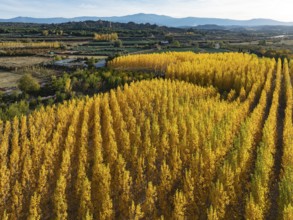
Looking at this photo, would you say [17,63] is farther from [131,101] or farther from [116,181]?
[116,181]

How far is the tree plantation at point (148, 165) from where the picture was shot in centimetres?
3381

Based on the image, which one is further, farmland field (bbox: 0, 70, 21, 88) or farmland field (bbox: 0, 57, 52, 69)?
farmland field (bbox: 0, 57, 52, 69)

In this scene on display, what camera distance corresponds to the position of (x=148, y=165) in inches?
1650

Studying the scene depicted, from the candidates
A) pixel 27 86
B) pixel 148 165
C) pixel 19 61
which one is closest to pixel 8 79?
pixel 27 86

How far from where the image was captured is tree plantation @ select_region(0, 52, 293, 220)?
33812 mm

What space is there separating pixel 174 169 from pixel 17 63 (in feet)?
398

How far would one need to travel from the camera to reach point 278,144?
183 feet

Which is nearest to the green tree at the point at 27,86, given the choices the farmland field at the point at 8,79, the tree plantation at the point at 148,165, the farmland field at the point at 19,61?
the farmland field at the point at 8,79

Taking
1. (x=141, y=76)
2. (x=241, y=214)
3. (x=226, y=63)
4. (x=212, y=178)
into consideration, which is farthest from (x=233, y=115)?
(x=226, y=63)

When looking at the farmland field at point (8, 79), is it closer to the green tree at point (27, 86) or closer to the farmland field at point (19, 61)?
the farmland field at point (19, 61)

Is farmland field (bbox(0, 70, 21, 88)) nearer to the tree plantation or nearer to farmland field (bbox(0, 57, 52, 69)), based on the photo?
farmland field (bbox(0, 57, 52, 69))

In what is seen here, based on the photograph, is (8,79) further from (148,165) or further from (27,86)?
(148,165)

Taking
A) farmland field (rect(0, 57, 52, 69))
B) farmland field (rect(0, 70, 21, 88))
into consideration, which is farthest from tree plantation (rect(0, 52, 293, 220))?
farmland field (rect(0, 57, 52, 69))

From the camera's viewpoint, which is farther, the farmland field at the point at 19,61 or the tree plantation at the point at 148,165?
the farmland field at the point at 19,61
